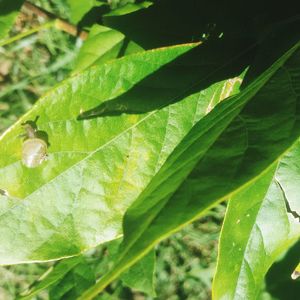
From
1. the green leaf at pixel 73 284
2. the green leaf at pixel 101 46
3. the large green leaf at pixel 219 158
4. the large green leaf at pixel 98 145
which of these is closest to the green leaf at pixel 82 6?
A: the green leaf at pixel 101 46

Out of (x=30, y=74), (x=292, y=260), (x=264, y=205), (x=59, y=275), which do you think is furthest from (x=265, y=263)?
(x=30, y=74)

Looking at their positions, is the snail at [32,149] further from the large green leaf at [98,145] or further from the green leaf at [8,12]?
the green leaf at [8,12]

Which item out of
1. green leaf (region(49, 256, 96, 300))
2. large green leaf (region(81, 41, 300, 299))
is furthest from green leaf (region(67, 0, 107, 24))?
large green leaf (region(81, 41, 300, 299))

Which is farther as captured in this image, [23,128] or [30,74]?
[30,74]

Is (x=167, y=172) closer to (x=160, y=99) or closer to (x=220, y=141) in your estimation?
(x=220, y=141)

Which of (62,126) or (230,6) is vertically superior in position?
(230,6)

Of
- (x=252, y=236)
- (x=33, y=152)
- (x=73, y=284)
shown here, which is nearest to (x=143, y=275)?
(x=73, y=284)
